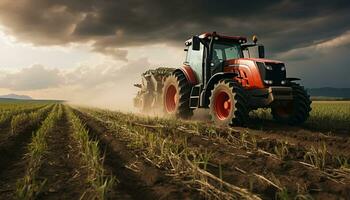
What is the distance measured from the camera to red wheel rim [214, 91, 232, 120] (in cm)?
Result: 978

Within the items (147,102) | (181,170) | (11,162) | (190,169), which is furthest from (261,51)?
(11,162)

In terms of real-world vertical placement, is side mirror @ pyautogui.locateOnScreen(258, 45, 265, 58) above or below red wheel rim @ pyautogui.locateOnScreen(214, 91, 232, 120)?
above

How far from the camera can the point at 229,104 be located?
9742 millimetres

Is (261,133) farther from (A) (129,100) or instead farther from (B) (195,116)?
(A) (129,100)

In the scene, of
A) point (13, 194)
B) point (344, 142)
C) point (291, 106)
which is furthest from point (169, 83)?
point (13, 194)

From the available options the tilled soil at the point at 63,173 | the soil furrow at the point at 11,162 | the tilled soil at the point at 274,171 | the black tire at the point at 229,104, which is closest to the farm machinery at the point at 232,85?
the black tire at the point at 229,104

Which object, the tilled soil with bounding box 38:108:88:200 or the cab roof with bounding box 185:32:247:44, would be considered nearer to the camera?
the tilled soil with bounding box 38:108:88:200

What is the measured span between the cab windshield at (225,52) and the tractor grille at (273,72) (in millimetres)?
1528

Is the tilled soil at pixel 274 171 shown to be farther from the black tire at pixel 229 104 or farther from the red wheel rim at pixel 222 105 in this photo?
the red wheel rim at pixel 222 105

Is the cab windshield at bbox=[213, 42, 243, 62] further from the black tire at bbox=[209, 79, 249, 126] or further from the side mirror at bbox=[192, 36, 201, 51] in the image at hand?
the black tire at bbox=[209, 79, 249, 126]

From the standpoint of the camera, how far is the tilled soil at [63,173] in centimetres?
398

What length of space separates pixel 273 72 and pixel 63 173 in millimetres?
6319

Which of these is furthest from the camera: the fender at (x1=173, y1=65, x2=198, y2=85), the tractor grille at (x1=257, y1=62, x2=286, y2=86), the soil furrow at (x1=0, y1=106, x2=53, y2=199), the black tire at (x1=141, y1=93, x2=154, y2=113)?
the black tire at (x1=141, y1=93, x2=154, y2=113)

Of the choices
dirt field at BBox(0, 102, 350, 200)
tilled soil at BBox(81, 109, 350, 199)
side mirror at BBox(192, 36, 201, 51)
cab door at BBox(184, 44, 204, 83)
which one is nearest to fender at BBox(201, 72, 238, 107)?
cab door at BBox(184, 44, 204, 83)
